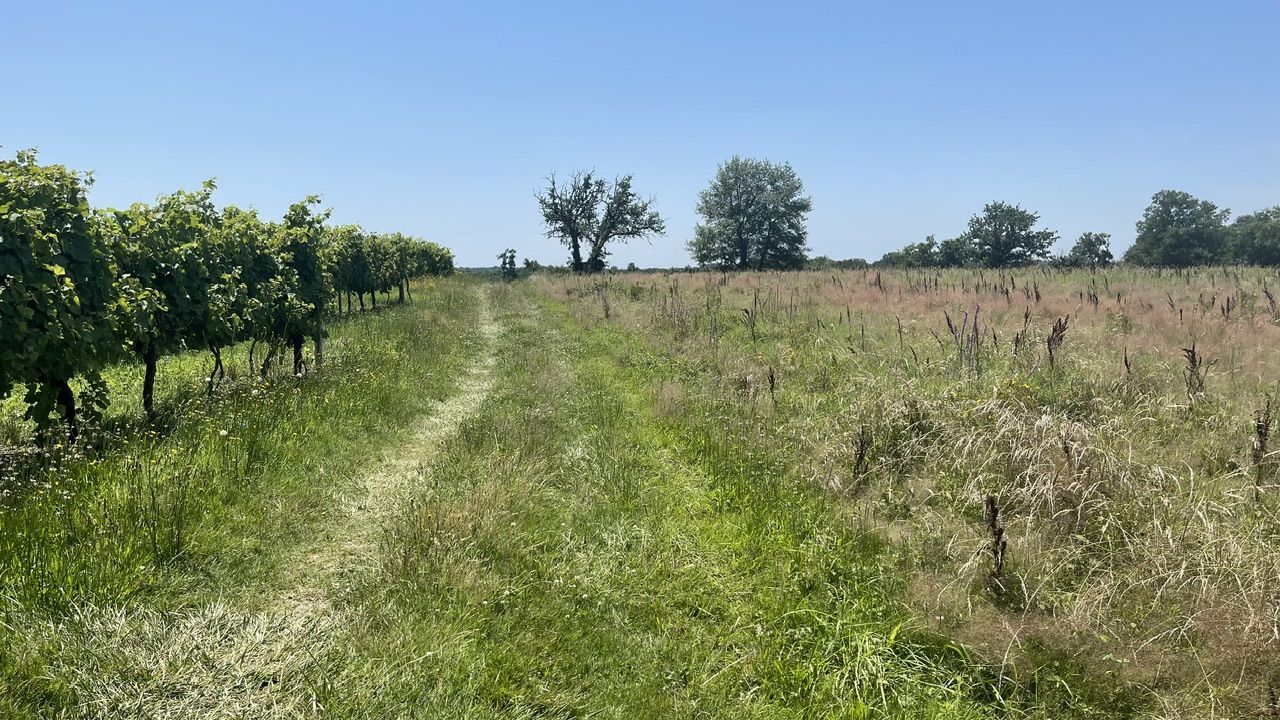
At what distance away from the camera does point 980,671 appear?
10.5ft

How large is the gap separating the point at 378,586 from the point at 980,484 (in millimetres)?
4753

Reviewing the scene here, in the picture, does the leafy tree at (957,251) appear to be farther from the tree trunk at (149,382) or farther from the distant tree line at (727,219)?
the tree trunk at (149,382)

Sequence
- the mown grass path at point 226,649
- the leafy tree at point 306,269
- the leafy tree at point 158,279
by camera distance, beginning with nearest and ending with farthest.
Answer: the mown grass path at point 226,649 < the leafy tree at point 158,279 < the leafy tree at point 306,269

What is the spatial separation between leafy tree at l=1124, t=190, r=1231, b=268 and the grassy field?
74.0m

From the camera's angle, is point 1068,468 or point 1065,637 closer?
point 1065,637

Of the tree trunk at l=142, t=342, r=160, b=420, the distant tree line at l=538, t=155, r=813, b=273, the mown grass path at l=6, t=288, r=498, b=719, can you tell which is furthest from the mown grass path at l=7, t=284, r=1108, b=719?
the distant tree line at l=538, t=155, r=813, b=273

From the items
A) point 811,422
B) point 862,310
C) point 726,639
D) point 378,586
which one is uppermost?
point 862,310

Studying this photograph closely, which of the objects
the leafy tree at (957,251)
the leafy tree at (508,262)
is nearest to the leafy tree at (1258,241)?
the leafy tree at (957,251)

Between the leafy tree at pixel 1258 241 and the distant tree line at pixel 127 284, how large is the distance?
265ft

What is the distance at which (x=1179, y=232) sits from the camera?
200 ft

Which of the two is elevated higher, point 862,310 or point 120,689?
point 862,310

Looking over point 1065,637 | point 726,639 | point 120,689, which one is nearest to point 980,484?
point 1065,637

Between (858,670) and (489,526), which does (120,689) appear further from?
(858,670)

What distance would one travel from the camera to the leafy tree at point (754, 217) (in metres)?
53.9
